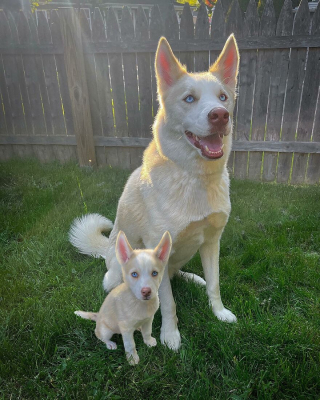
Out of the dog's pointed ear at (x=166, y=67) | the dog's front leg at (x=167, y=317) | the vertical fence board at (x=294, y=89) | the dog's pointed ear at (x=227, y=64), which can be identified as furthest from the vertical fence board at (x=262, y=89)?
the dog's front leg at (x=167, y=317)

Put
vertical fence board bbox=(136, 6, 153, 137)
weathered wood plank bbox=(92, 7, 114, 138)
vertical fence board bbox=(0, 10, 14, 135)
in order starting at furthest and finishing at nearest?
1. vertical fence board bbox=(0, 10, 14, 135)
2. weathered wood plank bbox=(92, 7, 114, 138)
3. vertical fence board bbox=(136, 6, 153, 137)

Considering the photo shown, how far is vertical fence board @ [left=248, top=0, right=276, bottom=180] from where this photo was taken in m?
4.43

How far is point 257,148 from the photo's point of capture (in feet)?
Answer: 16.7

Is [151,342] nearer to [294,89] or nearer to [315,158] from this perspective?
[315,158]

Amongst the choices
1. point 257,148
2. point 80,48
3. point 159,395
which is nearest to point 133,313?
point 159,395

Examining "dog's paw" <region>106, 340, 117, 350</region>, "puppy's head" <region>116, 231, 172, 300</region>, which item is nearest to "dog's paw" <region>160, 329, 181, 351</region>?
"dog's paw" <region>106, 340, 117, 350</region>

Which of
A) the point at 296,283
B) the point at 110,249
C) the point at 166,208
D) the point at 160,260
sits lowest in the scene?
the point at 296,283

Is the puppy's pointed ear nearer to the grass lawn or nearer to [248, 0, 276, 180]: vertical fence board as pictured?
the grass lawn

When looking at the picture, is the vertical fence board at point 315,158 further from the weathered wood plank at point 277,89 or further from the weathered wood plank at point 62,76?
the weathered wood plank at point 62,76

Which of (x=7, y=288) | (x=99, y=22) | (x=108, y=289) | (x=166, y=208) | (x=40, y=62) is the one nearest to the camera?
(x=166, y=208)

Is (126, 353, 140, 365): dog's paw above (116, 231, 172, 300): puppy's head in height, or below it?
below

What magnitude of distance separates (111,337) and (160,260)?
714 millimetres

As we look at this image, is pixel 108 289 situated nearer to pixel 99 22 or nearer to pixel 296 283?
pixel 296 283

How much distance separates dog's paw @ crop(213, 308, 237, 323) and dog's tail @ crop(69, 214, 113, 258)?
1.21m
